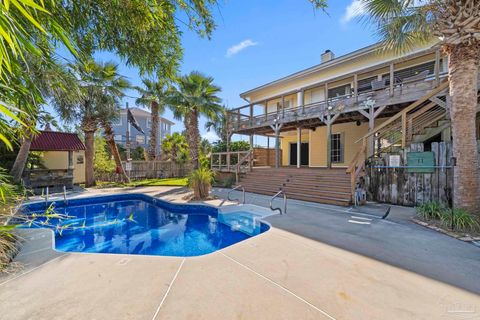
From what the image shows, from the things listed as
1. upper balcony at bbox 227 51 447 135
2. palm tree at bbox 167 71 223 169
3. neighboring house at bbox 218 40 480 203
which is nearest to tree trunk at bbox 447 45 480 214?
neighboring house at bbox 218 40 480 203

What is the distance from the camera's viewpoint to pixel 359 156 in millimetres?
8562

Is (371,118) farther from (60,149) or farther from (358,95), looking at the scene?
(60,149)

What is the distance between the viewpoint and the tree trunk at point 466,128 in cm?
514

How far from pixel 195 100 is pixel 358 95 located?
9224 millimetres

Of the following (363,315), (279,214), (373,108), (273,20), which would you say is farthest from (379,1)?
(363,315)

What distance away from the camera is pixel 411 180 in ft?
24.9

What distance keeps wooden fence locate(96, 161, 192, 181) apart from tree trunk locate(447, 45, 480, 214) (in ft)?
53.9

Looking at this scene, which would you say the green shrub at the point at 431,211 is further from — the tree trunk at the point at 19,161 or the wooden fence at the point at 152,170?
the tree trunk at the point at 19,161

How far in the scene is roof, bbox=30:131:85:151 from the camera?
43.2ft

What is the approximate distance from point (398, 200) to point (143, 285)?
8643 millimetres

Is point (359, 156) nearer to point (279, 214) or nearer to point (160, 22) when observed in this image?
point (279, 214)

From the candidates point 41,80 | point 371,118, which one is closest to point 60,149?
point 41,80

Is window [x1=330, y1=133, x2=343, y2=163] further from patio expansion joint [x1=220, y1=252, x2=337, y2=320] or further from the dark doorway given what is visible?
patio expansion joint [x1=220, y1=252, x2=337, y2=320]

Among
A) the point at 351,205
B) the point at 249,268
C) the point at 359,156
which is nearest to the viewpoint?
the point at 249,268
